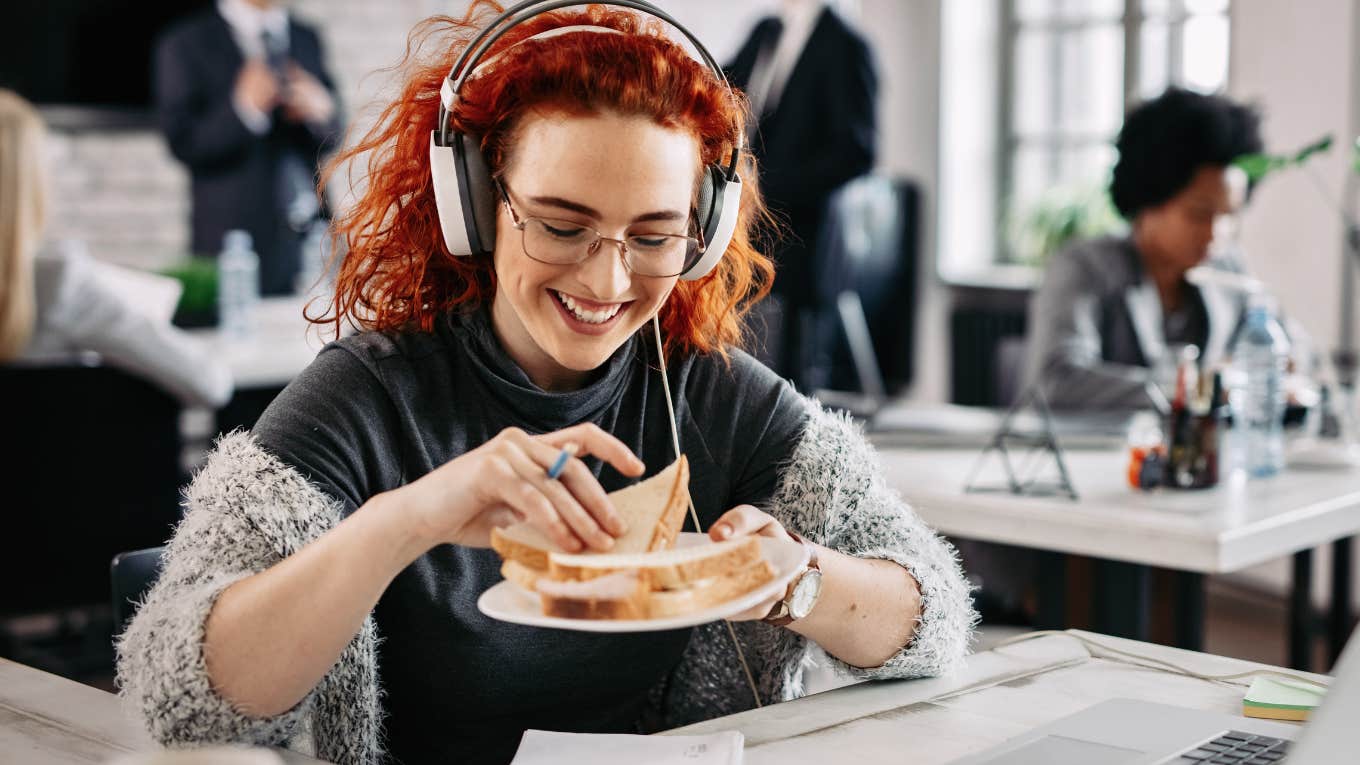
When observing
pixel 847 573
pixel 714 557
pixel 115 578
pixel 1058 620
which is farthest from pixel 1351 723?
pixel 1058 620

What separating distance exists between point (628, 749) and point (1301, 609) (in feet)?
5.92

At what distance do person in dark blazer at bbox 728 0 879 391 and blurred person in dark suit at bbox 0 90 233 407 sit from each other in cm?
165

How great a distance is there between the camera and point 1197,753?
3.26ft

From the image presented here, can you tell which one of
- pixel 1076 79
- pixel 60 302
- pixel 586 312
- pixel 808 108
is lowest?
pixel 60 302

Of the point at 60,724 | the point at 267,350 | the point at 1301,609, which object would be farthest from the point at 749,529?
the point at 267,350

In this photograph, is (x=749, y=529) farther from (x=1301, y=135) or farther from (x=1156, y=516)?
(x=1301, y=135)

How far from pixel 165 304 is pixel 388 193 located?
5.75ft

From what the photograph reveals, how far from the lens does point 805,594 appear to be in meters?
1.15

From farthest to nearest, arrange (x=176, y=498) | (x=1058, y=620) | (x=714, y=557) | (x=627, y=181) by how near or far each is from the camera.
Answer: (x=176, y=498)
(x=1058, y=620)
(x=627, y=181)
(x=714, y=557)

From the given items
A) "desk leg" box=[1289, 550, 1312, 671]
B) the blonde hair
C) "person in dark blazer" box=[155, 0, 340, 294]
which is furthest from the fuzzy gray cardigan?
"person in dark blazer" box=[155, 0, 340, 294]

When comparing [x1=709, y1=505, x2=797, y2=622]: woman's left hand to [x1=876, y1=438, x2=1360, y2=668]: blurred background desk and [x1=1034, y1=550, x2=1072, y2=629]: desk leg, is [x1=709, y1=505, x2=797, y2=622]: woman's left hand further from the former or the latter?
[x1=1034, y1=550, x2=1072, y2=629]: desk leg

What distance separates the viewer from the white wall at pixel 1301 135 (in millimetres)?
3664

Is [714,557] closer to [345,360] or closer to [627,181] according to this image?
[627,181]

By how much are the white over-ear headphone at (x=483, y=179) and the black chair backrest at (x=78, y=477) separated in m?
1.63
